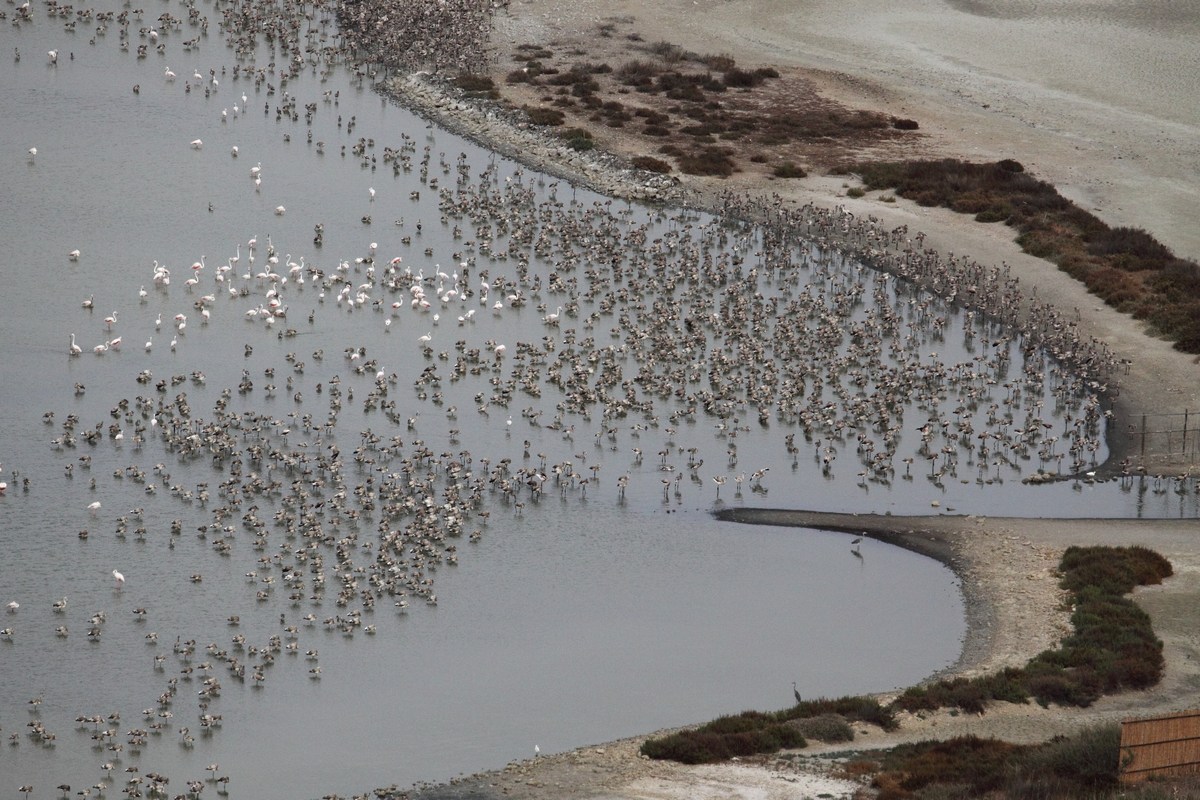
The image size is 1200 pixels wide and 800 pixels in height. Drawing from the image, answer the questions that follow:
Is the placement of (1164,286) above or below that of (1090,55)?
below

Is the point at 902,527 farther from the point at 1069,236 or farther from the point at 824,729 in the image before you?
the point at 1069,236

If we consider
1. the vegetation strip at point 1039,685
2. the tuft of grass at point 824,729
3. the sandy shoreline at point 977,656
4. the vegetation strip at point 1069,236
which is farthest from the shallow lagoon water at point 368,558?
the vegetation strip at point 1069,236

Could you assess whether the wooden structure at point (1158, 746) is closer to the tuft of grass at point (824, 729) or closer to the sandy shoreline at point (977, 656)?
the sandy shoreline at point (977, 656)

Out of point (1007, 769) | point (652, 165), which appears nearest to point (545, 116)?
point (652, 165)

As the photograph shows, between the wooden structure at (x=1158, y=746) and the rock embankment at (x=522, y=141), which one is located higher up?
the rock embankment at (x=522, y=141)

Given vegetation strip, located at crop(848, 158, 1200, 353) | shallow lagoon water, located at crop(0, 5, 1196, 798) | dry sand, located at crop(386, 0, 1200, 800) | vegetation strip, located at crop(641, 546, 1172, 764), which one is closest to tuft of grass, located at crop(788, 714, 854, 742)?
vegetation strip, located at crop(641, 546, 1172, 764)

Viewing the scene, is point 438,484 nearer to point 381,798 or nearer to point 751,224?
point 381,798

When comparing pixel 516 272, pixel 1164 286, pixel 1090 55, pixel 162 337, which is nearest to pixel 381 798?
pixel 162 337
